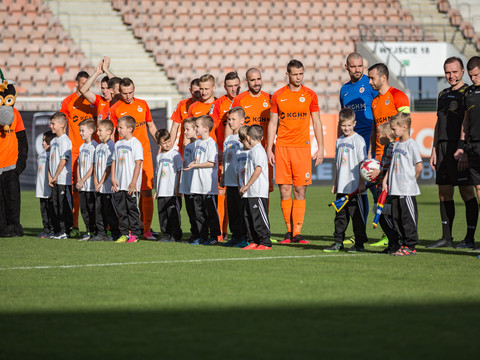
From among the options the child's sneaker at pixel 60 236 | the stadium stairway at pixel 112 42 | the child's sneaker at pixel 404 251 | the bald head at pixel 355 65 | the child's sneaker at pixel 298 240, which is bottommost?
the child's sneaker at pixel 60 236

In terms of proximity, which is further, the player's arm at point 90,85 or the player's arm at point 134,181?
the player's arm at point 90,85

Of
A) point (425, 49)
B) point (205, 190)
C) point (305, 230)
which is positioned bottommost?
point (305, 230)

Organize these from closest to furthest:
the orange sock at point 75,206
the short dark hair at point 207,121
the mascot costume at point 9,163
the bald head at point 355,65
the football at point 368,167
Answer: the football at point 368,167 < the bald head at point 355,65 < the short dark hair at point 207,121 < the mascot costume at point 9,163 < the orange sock at point 75,206

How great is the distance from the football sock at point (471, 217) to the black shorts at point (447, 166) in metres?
0.28

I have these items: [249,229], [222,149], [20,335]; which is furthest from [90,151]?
[20,335]

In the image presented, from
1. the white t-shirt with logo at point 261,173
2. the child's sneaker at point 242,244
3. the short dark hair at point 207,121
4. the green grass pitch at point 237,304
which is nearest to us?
the green grass pitch at point 237,304

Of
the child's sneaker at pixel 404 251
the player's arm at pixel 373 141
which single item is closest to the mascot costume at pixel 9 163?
the player's arm at pixel 373 141

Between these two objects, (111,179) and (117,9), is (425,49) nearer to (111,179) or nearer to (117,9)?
(117,9)

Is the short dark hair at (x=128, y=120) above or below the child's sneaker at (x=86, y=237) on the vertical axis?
above

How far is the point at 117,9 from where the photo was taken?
27672mm

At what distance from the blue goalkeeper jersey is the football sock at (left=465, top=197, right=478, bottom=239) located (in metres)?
1.42

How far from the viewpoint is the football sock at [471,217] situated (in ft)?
27.3

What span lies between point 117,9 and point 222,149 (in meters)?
19.3

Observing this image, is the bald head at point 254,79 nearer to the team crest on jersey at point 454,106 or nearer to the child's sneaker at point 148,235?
the team crest on jersey at point 454,106
